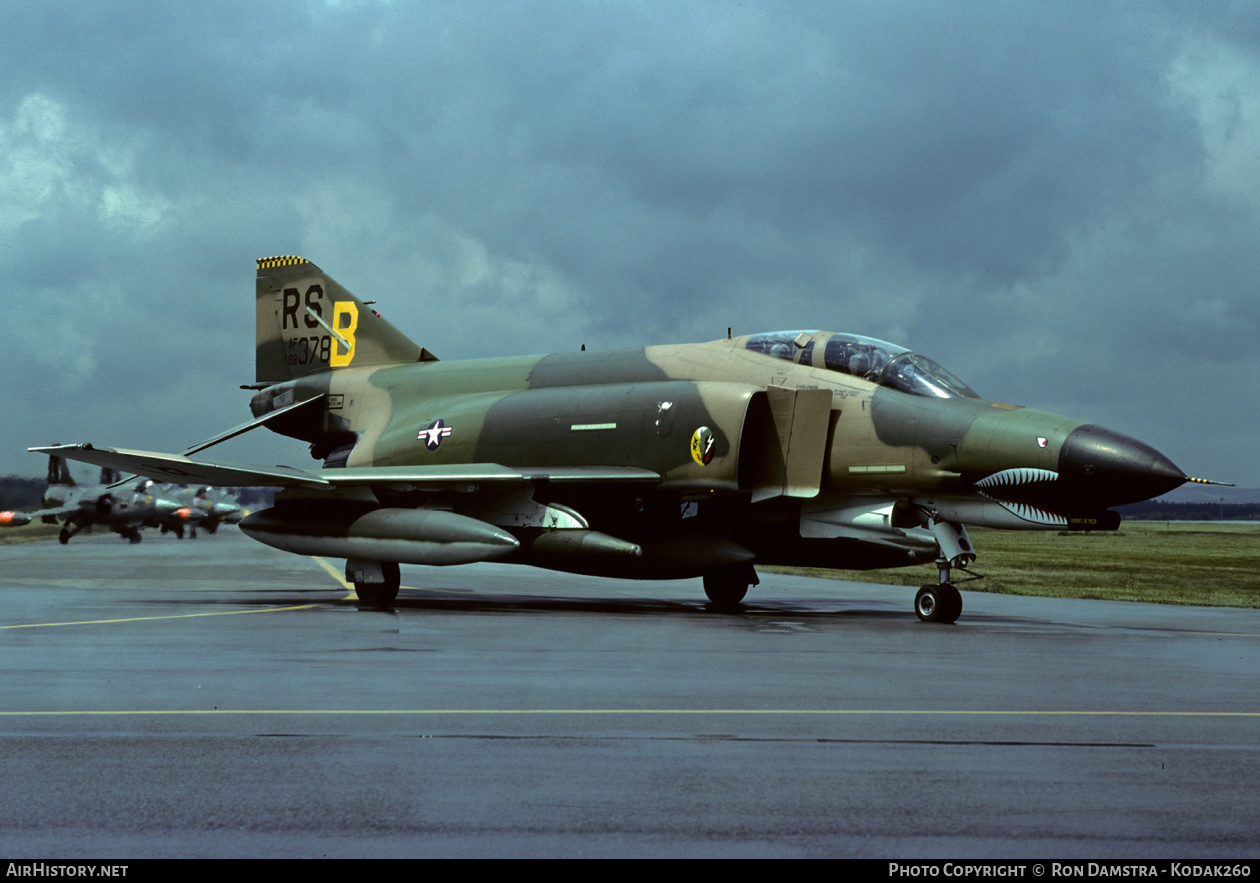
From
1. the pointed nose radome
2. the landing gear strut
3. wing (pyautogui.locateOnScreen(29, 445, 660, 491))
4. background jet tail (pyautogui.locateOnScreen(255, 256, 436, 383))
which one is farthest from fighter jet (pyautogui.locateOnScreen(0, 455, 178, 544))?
the pointed nose radome

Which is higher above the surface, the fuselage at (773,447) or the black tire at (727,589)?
the fuselage at (773,447)

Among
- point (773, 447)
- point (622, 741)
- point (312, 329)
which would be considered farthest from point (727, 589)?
point (622, 741)

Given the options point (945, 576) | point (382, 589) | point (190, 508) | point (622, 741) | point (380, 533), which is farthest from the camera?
point (190, 508)

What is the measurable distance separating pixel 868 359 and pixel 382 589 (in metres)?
7.10

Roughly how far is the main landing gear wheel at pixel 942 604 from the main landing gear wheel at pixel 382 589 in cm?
701

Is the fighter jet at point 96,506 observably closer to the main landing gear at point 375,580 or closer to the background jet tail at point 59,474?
the background jet tail at point 59,474

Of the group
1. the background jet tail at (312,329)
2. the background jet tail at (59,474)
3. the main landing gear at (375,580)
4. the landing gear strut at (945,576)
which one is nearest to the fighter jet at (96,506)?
the background jet tail at (59,474)

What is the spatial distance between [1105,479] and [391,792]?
400 inches

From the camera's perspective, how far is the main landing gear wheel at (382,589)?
1712 centimetres

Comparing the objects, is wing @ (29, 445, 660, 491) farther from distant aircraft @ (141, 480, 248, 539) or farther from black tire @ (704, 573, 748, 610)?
distant aircraft @ (141, 480, 248, 539)

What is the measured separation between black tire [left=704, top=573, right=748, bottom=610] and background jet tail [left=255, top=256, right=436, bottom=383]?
7680 millimetres

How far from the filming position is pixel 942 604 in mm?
14250

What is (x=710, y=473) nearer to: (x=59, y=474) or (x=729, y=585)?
(x=729, y=585)
